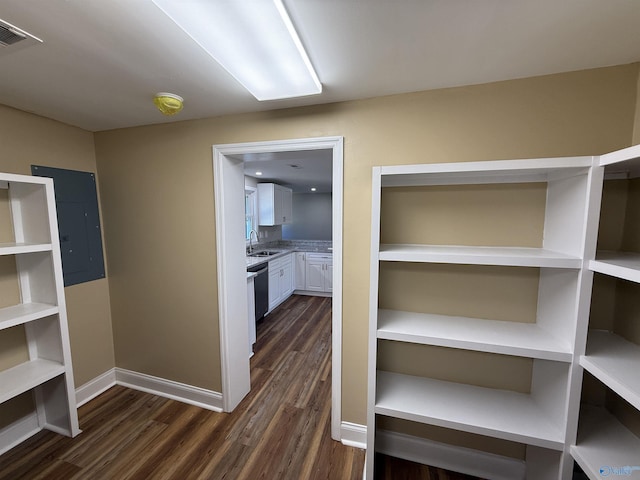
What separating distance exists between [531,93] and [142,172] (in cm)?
265

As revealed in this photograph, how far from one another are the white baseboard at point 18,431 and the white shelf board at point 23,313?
783 mm

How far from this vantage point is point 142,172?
208 cm

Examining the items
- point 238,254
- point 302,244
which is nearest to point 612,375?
point 238,254

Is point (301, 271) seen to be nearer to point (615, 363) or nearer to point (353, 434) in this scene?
point (353, 434)

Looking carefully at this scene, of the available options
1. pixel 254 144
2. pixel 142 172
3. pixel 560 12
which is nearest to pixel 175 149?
pixel 142 172

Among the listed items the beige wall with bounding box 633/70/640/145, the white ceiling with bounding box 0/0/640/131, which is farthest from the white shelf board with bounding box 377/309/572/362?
the white ceiling with bounding box 0/0/640/131

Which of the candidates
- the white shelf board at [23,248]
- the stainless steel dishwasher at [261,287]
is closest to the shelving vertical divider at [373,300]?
the white shelf board at [23,248]

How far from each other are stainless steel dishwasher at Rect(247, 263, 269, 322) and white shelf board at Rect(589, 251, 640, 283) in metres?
3.18

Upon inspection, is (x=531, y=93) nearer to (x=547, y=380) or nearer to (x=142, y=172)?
(x=547, y=380)

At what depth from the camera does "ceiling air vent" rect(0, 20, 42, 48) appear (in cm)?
96

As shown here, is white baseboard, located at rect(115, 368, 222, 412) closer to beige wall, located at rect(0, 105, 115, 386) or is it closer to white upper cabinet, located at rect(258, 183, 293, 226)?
beige wall, located at rect(0, 105, 115, 386)

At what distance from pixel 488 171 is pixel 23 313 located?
274 centimetres

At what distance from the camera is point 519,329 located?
129cm

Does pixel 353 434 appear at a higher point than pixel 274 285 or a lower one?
lower
